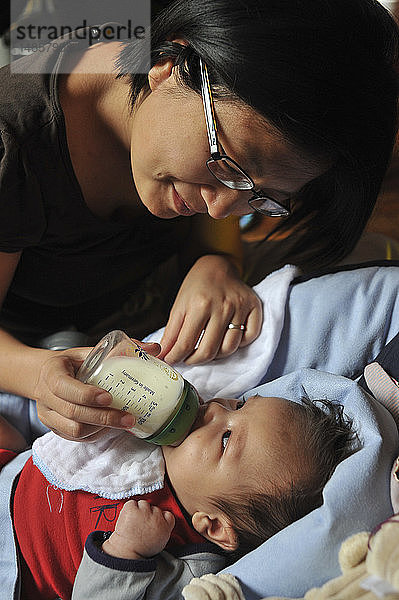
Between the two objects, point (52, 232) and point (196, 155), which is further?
point (52, 232)

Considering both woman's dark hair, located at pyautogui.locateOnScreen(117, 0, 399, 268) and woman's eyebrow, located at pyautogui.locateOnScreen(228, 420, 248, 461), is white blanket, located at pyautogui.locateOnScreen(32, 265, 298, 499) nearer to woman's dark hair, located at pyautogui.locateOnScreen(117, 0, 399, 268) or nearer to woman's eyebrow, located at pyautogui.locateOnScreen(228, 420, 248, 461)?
woman's eyebrow, located at pyautogui.locateOnScreen(228, 420, 248, 461)

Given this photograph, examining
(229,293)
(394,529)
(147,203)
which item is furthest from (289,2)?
(394,529)

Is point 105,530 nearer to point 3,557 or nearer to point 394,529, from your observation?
point 3,557

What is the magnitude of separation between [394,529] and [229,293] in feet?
1.76

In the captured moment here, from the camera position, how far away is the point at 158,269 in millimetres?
1342

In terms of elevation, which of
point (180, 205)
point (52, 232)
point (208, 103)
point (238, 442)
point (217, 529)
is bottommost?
point (217, 529)

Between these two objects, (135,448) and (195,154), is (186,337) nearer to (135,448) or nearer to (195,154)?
(135,448)

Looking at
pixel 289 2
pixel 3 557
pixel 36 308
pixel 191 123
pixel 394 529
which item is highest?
pixel 289 2

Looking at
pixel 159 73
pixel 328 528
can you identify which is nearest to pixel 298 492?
pixel 328 528

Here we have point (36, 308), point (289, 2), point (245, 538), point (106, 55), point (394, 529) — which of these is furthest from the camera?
point (36, 308)

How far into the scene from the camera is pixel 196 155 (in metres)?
0.80

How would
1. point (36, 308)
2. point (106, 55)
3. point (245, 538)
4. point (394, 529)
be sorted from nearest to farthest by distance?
point (394, 529), point (245, 538), point (106, 55), point (36, 308)

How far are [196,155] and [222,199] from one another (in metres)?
0.08

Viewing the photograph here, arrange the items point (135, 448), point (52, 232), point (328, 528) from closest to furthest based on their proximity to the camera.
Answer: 1. point (328, 528)
2. point (135, 448)
3. point (52, 232)
